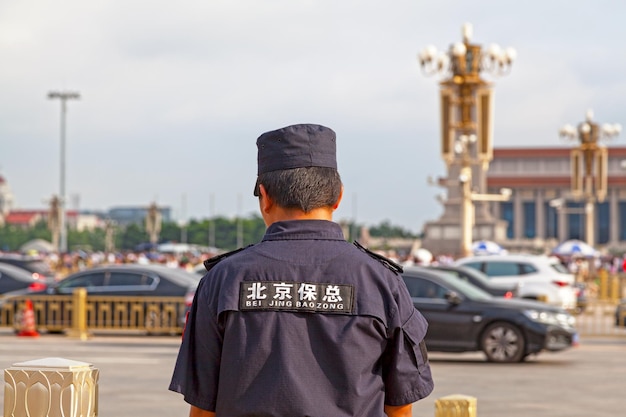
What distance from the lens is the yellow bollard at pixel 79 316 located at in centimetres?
2217

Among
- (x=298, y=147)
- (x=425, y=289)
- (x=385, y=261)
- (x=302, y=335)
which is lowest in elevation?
(x=425, y=289)

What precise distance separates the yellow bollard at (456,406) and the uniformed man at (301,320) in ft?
9.10

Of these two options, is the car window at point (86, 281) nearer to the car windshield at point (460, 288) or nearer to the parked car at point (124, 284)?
the parked car at point (124, 284)

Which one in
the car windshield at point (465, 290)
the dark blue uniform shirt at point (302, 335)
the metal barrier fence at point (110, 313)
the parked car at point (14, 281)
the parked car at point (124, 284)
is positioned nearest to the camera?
the dark blue uniform shirt at point (302, 335)

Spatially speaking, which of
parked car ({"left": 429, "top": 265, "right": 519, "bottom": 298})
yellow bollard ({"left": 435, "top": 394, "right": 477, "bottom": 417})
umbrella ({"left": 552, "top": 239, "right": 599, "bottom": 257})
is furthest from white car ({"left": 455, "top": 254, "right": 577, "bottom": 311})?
yellow bollard ({"left": 435, "top": 394, "right": 477, "bottom": 417})

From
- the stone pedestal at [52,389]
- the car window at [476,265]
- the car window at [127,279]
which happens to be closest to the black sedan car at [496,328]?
the car window at [127,279]

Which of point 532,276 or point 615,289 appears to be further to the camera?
point 615,289

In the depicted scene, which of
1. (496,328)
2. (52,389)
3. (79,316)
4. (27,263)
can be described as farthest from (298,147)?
(27,263)

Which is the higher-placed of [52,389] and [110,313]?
[52,389]

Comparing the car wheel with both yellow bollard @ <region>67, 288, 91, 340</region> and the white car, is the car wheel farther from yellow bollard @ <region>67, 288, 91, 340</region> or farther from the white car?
the white car

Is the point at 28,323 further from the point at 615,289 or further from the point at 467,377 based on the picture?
the point at 615,289

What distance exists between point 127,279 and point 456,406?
57.9ft

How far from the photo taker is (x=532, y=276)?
27047 millimetres

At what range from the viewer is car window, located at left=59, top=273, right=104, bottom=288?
2352 centimetres
